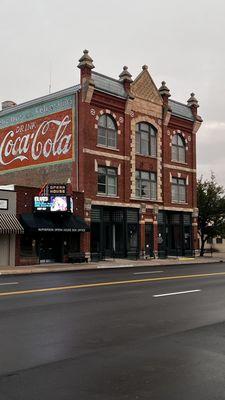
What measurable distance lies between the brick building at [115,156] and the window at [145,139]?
8 centimetres

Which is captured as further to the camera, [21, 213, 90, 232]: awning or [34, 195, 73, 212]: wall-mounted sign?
[34, 195, 73, 212]: wall-mounted sign

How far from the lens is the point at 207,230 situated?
45.6 m

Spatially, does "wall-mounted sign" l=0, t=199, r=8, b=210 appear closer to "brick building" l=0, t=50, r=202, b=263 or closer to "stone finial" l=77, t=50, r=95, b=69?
"brick building" l=0, t=50, r=202, b=263

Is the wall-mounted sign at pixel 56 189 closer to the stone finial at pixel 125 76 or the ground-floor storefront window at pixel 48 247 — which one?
the ground-floor storefront window at pixel 48 247

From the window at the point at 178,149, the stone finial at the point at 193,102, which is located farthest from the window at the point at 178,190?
the stone finial at the point at 193,102

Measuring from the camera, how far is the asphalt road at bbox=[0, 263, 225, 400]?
18.0 feet

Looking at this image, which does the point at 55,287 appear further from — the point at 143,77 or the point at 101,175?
the point at 143,77

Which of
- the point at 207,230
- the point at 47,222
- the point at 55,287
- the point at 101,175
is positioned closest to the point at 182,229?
the point at 207,230

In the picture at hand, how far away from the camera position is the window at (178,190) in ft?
138

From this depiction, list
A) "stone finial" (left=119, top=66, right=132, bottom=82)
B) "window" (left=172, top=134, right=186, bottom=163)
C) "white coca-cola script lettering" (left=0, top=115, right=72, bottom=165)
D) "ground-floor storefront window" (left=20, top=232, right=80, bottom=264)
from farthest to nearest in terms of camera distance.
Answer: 1. "window" (left=172, top=134, right=186, bottom=163)
2. "stone finial" (left=119, top=66, right=132, bottom=82)
3. "white coca-cola script lettering" (left=0, top=115, right=72, bottom=165)
4. "ground-floor storefront window" (left=20, top=232, right=80, bottom=264)

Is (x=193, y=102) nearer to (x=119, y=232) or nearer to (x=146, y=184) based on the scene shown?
(x=146, y=184)

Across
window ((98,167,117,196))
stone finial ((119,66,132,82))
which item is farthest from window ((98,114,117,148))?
stone finial ((119,66,132,82))

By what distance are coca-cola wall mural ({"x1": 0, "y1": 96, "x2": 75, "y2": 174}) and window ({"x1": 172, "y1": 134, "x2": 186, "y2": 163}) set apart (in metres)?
11.4

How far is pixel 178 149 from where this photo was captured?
140 feet
